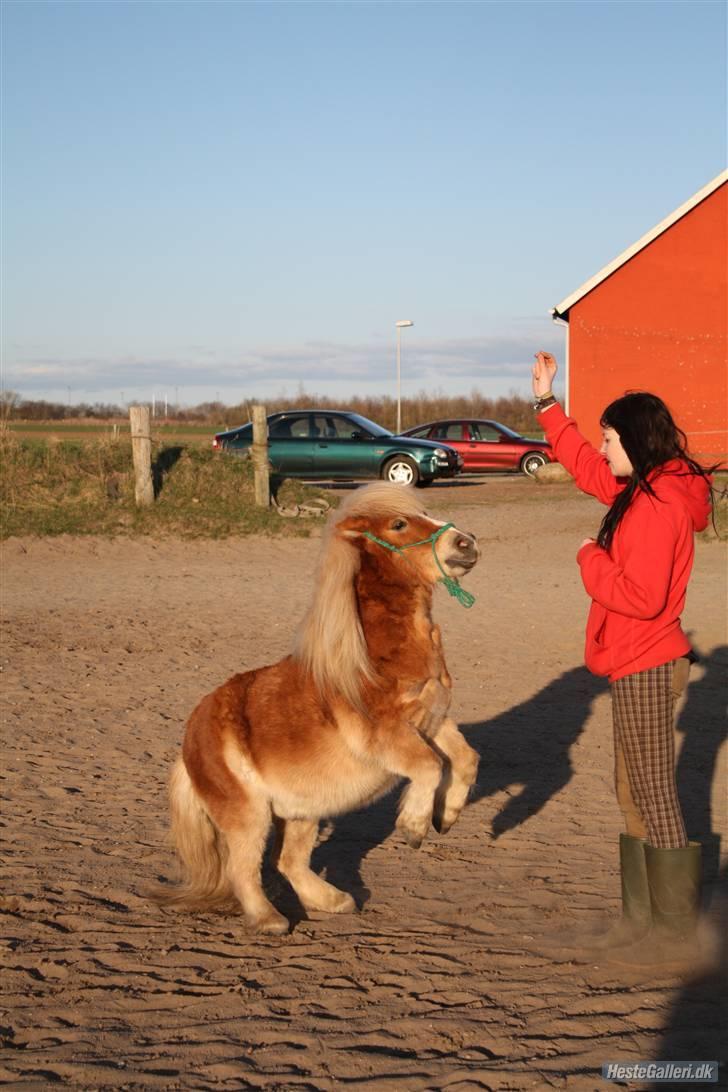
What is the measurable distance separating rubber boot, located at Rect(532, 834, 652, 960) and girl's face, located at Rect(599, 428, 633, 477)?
1.49m

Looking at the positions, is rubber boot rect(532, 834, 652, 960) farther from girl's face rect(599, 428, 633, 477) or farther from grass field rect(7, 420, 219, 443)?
grass field rect(7, 420, 219, 443)

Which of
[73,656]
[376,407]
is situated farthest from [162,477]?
[376,407]

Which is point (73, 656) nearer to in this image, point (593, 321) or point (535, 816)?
point (535, 816)

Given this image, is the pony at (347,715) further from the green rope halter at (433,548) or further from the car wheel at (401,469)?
the car wheel at (401,469)

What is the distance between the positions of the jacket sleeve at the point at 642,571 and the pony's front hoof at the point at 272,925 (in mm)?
1924

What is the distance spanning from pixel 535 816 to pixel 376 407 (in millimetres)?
57871

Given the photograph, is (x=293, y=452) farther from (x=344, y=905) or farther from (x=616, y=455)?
(x=616, y=455)

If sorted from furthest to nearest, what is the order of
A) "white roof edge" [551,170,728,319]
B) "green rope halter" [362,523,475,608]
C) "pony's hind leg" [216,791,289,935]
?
"white roof edge" [551,170,728,319] → "pony's hind leg" [216,791,289,935] → "green rope halter" [362,523,475,608]

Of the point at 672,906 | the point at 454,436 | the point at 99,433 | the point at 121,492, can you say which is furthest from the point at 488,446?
the point at 672,906

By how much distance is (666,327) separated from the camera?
96.4 ft

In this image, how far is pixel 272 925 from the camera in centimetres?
495

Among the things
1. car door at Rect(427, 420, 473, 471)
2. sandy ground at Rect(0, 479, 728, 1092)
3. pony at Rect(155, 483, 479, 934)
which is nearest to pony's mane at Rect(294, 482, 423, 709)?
pony at Rect(155, 483, 479, 934)

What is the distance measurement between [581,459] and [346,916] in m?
2.28

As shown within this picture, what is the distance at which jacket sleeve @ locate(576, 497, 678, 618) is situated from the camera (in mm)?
4406
